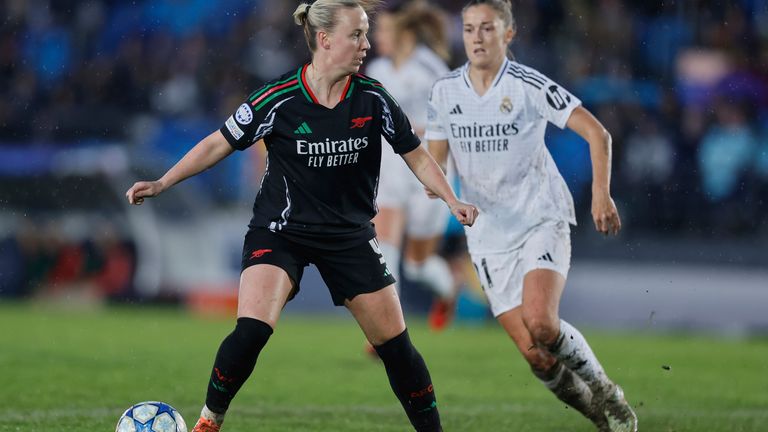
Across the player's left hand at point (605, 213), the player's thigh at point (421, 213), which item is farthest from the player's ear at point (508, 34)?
the player's thigh at point (421, 213)

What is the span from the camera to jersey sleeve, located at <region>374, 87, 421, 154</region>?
584cm

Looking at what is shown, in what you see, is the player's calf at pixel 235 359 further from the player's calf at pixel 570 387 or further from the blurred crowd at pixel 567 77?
the blurred crowd at pixel 567 77

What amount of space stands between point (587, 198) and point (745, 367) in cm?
→ 400

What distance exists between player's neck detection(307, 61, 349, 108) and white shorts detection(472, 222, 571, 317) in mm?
1585

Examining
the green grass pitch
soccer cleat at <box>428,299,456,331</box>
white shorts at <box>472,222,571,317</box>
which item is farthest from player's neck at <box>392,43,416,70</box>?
white shorts at <box>472,222,571,317</box>

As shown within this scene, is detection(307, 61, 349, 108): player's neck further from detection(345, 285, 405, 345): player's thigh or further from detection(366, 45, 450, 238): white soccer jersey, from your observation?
detection(366, 45, 450, 238): white soccer jersey

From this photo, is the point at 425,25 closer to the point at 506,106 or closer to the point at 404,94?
the point at 404,94

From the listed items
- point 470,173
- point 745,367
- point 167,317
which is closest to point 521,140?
point 470,173

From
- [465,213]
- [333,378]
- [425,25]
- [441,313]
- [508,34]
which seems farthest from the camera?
[441,313]

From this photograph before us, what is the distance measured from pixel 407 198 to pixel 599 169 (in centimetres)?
481

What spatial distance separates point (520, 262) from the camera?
6836 mm

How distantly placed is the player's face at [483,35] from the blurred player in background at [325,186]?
108cm

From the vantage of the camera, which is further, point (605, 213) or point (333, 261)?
point (605, 213)

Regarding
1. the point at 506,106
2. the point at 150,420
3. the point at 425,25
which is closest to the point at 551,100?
the point at 506,106
